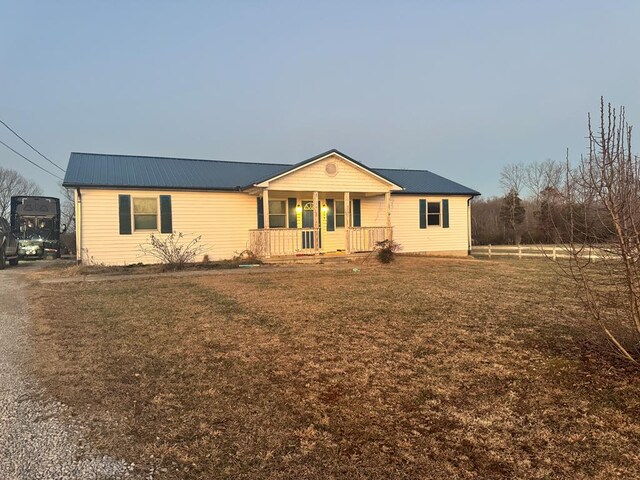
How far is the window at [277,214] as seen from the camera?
16516mm

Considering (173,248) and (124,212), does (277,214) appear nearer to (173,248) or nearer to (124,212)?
(173,248)

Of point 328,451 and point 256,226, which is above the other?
point 256,226

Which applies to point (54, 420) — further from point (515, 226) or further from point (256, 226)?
point (515, 226)

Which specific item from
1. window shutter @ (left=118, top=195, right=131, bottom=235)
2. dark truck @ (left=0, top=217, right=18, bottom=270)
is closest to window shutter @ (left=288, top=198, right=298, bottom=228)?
window shutter @ (left=118, top=195, right=131, bottom=235)

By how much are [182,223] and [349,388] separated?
12.6 m

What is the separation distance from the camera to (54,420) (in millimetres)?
3133

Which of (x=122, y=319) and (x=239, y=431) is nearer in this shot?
(x=239, y=431)

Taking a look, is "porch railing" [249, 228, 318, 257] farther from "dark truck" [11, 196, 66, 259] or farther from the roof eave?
"dark truck" [11, 196, 66, 259]

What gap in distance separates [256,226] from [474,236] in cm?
2926

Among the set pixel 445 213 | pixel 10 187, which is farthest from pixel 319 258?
pixel 10 187

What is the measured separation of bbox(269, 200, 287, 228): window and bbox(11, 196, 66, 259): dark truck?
34.7 feet

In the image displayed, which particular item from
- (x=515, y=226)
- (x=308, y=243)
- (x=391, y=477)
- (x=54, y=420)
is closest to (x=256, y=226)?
(x=308, y=243)

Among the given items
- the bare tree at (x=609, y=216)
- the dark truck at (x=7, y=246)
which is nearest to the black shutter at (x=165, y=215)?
the dark truck at (x=7, y=246)

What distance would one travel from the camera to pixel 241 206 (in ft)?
52.1
